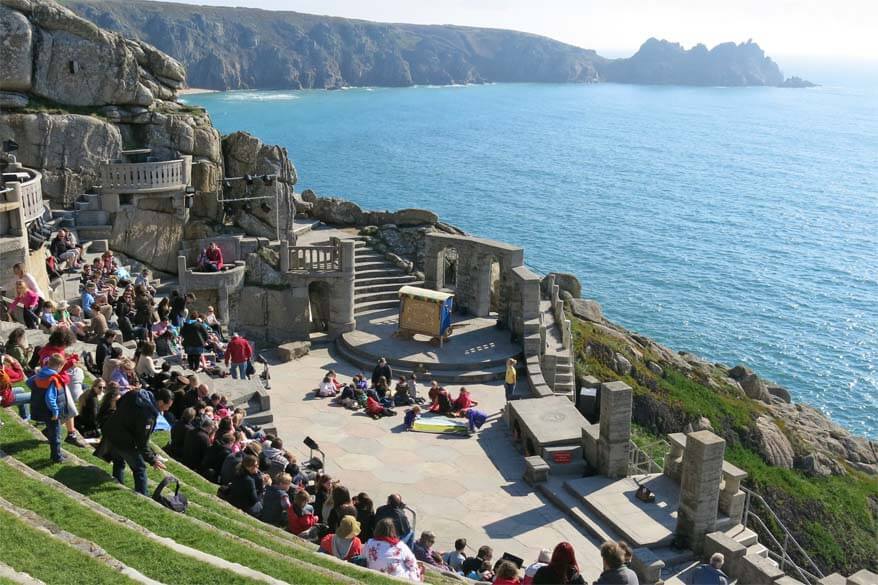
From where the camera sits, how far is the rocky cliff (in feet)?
106

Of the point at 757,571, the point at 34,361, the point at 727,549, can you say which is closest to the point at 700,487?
the point at 727,549

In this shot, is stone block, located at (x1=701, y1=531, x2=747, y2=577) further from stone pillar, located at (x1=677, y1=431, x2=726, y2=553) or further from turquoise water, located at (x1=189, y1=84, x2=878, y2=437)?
turquoise water, located at (x1=189, y1=84, x2=878, y2=437)

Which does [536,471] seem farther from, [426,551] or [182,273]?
[182,273]

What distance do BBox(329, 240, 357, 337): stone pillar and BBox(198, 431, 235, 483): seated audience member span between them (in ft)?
48.2

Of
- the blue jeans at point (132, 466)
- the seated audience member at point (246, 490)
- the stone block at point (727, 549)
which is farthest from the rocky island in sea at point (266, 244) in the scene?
the blue jeans at point (132, 466)

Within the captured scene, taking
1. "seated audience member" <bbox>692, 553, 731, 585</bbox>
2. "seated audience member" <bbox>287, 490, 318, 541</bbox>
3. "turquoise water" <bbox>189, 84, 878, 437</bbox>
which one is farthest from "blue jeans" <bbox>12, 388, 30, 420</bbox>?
"turquoise water" <bbox>189, 84, 878, 437</bbox>

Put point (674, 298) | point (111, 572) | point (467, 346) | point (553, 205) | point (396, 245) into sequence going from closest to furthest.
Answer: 1. point (111, 572)
2. point (467, 346)
3. point (396, 245)
4. point (674, 298)
5. point (553, 205)

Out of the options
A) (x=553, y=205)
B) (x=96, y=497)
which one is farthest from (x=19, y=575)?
(x=553, y=205)

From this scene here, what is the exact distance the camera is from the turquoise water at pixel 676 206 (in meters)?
54.7

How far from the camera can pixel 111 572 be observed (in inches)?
364

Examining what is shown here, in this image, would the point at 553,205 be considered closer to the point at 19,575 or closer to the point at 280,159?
the point at 280,159

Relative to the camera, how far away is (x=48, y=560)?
9250 millimetres

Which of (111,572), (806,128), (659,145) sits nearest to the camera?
(111,572)

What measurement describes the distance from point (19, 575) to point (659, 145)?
5296 inches
